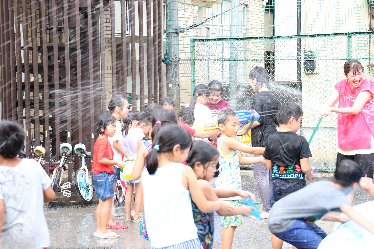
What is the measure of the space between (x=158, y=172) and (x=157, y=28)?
6532 millimetres

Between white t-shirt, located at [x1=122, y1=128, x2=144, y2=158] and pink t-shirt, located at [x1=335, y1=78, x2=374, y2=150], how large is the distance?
102 inches

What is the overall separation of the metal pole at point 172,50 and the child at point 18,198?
19.9 ft

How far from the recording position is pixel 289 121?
15.2 ft

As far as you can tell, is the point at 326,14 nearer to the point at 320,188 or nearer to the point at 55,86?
the point at 55,86

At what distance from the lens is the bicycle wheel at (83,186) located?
7465mm

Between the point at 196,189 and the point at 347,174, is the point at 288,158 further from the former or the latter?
the point at 196,189

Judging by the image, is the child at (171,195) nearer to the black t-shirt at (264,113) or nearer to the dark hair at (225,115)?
the dark hair at (225,115)

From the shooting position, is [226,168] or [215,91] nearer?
[226,168]

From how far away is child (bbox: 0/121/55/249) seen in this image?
316 cm

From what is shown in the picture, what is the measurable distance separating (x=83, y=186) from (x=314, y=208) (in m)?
4.76

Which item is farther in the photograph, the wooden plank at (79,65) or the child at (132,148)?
the wooden plank at (79,65)

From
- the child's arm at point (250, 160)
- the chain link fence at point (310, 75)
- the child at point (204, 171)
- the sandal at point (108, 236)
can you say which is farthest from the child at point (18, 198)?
the chain link fence at point (310, 75)

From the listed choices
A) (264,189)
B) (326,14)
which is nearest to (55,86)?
(264,189)

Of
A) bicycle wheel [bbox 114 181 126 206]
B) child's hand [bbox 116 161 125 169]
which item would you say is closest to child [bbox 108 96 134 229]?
child's hand [bbox 116 161 125 169]
